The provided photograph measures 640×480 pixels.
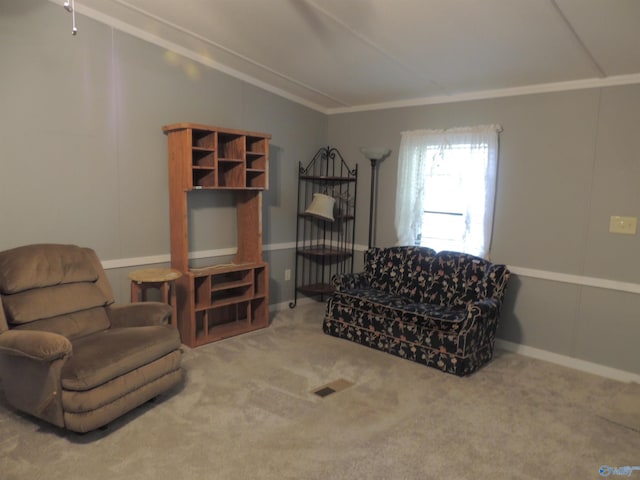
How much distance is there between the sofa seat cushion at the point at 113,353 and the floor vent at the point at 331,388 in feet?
3.24

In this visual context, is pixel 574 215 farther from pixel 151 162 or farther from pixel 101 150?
pixel 101 150

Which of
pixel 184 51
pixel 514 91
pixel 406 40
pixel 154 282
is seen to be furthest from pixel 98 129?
pixel 514 91

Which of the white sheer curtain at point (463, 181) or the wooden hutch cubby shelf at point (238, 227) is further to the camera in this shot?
the white sheer curtain at point (463, 181)

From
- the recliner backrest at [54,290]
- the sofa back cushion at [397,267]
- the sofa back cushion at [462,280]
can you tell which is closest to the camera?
the recliner backrest at [54,290]

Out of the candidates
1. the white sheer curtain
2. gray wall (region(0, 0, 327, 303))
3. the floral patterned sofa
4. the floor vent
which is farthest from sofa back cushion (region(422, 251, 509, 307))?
gray wall (region(0, 0, 327, 303))

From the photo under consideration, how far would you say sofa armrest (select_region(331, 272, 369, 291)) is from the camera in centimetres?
420

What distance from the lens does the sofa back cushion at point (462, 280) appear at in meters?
3.68

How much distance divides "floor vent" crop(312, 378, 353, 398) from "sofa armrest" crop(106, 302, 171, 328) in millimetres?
1135

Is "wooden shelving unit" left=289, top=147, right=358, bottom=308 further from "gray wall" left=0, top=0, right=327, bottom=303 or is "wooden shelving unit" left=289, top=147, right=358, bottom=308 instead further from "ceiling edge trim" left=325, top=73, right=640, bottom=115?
"gray wall" left=0, top=0, right=327, bottom=303

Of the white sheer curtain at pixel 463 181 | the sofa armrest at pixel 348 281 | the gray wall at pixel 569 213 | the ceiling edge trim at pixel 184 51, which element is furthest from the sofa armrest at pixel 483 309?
the ceiling edge trim at pixel 184 51

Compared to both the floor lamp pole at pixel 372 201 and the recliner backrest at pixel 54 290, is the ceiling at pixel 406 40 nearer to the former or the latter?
the floor lamp pole at pixel 372 201

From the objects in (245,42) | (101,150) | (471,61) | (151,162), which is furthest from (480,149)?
(101,150)

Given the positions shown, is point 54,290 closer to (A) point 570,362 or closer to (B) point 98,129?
(B) point 98,129

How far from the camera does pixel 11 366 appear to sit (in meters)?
2.56
